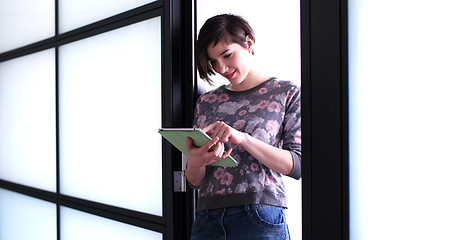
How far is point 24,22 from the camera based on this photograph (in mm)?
2652

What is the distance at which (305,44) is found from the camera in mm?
1080

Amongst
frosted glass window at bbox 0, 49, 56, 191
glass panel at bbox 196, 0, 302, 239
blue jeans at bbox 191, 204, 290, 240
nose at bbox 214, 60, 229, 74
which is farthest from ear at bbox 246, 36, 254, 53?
frosted glass window at bbox 0, 49, 56, 191

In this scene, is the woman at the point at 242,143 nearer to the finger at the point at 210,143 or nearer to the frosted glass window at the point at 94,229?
the finger at the point at 210,143

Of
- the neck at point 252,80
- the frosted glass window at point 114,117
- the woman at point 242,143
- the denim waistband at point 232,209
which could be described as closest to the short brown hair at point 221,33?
the woman at point 242,143

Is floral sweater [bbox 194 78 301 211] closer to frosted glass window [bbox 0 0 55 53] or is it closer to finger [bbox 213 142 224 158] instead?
finger [bbox 213 142 224 158]

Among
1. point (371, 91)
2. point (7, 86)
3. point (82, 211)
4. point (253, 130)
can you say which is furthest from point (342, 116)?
point (7, 86)

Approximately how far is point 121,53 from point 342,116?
4.00 ft

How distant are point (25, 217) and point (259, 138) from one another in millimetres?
2082

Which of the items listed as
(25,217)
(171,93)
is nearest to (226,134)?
(171,93)

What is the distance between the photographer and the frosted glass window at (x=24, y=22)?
240 centimetres

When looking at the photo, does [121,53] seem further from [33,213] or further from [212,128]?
[33,213]

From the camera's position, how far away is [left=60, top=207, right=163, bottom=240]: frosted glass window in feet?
5.87

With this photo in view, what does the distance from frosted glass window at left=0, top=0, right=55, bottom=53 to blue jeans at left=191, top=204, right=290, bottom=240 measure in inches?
66.5

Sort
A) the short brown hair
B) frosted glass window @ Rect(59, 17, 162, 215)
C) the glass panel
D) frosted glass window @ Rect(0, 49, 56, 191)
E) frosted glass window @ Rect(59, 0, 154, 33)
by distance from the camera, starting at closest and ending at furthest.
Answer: the short brown hair → frosted glass window @ Rect(59, 17, 162, 215) → frosted glass window @ Rect(59, 0, 154, 33) → frosted glass window @ Rect(0, 49, 56, 191) → the glass panel
